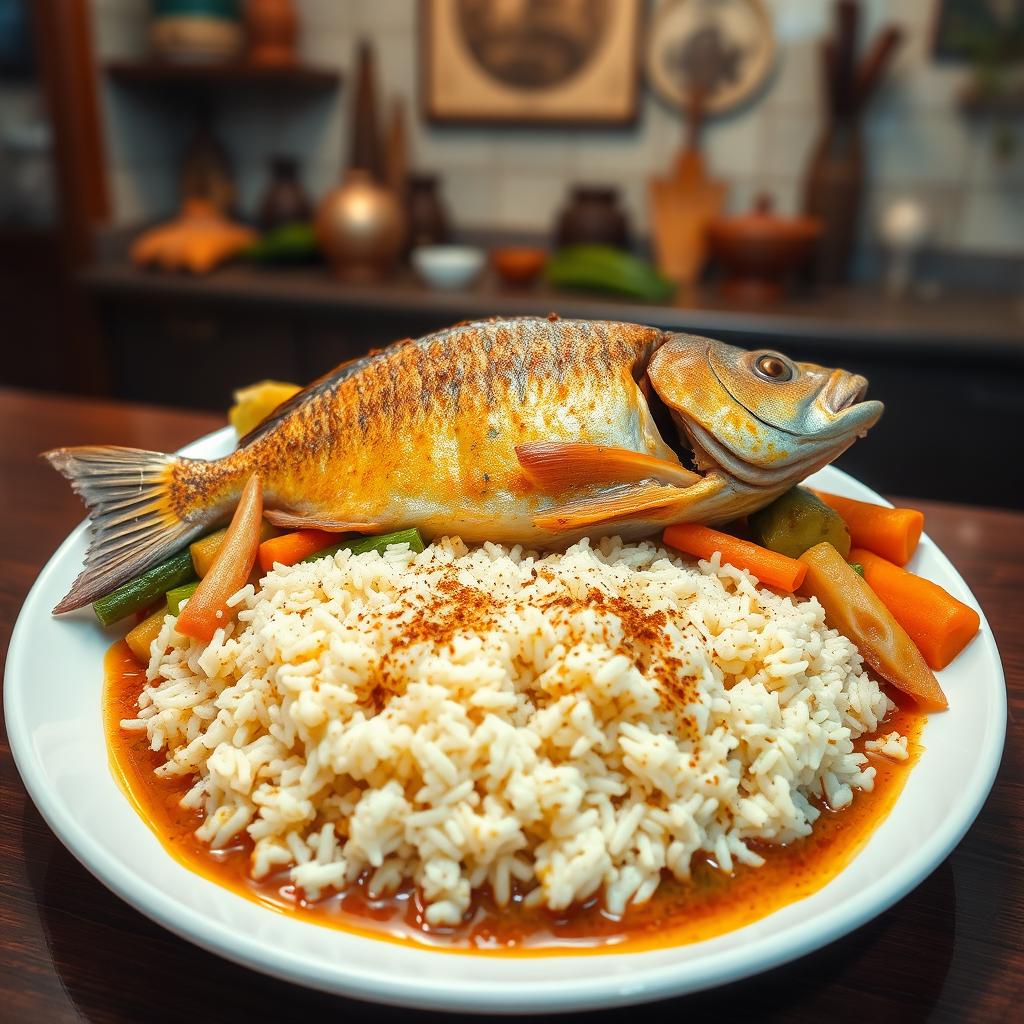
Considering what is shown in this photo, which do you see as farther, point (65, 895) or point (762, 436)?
point (762, 436)

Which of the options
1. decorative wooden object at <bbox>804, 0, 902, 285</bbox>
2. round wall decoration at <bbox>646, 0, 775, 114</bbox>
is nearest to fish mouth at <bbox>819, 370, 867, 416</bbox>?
decorative wooden object at <bbox>804, 0, 902, 285</bbox>

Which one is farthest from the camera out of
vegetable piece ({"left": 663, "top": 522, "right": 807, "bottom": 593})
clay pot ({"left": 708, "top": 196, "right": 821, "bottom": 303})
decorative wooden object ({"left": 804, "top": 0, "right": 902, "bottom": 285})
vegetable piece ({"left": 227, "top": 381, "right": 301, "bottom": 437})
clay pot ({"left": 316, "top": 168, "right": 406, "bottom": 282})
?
clay pot ({"left": 316, "top": 168, "right": 406, "bottom": 282})

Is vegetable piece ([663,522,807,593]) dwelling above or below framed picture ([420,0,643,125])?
below

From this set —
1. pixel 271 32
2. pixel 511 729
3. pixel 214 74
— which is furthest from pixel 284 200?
pixel 511 729

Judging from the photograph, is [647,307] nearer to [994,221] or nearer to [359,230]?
[359,230]

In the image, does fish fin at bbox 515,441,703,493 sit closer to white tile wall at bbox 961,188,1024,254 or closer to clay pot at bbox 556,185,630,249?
clay pot at bbox 556,185,630,249

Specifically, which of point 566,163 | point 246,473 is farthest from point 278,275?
point 246,473

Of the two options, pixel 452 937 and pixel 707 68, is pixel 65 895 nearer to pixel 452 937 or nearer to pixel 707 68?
pixel 452 937
